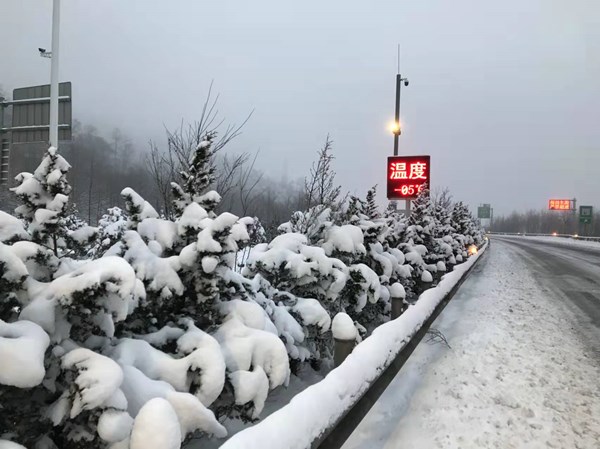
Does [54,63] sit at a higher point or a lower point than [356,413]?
higher

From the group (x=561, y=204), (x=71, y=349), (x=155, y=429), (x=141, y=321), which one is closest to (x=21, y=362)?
(x=71, y=349)

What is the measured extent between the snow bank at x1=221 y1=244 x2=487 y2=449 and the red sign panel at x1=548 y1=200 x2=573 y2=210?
93864mm

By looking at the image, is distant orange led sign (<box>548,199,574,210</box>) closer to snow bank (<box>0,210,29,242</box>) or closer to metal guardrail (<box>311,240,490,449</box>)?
metal guardrail (<box>311,240,490,449</box>)

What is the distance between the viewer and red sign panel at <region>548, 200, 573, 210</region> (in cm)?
8350

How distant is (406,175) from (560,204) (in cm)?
8581

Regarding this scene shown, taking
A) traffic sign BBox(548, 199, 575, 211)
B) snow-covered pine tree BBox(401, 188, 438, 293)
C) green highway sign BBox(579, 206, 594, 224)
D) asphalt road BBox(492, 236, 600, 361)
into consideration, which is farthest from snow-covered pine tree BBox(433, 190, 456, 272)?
traffic sign BBox(548, 199, 575, 211)

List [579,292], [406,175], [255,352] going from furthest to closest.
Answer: [406,175]
[579,292]
[255,352]

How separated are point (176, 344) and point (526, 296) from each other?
32.7 ft

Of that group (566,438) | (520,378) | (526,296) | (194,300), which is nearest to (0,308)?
(194,300)

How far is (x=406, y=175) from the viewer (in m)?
14.0

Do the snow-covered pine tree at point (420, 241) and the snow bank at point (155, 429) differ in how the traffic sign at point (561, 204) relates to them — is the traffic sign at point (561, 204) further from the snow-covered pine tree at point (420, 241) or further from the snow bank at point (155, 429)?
the snow bank at point (155, 429)

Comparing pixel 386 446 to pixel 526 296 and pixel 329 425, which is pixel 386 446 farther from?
pixel 526 296

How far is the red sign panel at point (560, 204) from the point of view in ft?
274

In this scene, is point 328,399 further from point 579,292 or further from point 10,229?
point 579,292
